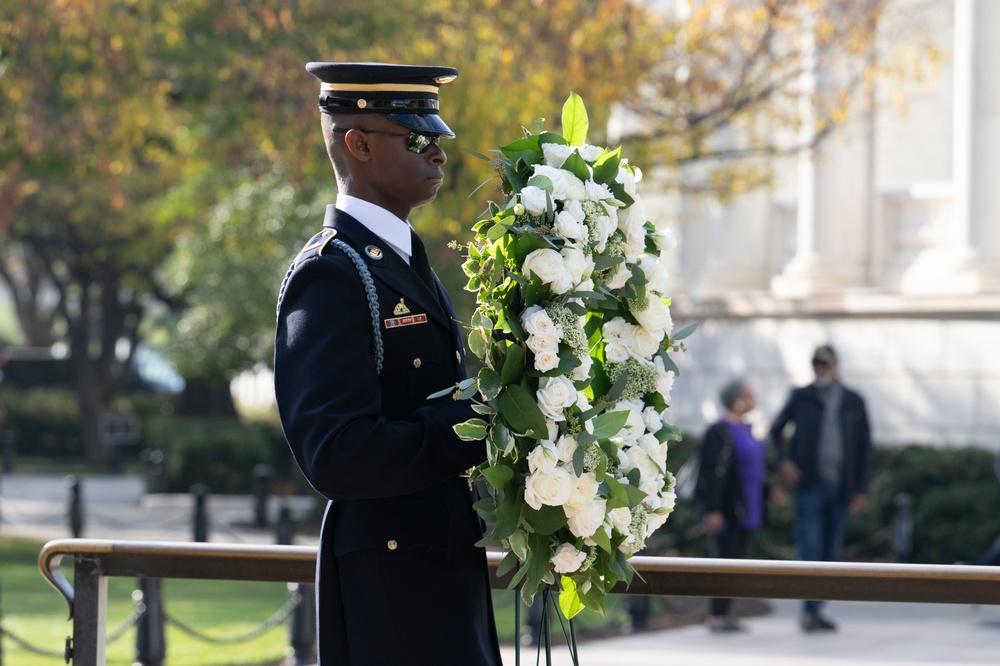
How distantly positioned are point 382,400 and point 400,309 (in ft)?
0.67

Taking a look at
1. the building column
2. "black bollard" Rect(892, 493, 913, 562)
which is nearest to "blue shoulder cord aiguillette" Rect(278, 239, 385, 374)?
"black bollard" Rect(892, 493, 913, 562)

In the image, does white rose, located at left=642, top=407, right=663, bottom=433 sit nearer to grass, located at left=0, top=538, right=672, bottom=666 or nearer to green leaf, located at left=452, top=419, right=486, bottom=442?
green leaf, located at left=452, top=419, right=486, bottom=442

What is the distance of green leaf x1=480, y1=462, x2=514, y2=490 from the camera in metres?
3.03

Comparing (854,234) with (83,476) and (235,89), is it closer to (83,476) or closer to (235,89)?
(235,89)

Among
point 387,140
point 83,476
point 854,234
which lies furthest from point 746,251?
point 387,140

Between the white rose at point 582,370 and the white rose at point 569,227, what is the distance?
24 cm

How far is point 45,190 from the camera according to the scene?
24531mm

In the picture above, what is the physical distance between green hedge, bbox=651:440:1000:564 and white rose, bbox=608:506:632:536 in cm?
1071

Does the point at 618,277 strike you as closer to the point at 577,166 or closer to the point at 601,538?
the point at 577,166

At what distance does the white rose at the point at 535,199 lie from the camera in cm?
308

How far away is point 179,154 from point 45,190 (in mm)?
9938

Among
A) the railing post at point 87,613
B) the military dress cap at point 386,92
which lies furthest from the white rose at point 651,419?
the railing post at point 87,613

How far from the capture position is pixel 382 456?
10.0 feet

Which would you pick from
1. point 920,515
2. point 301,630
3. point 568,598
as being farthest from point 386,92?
point 920,515
